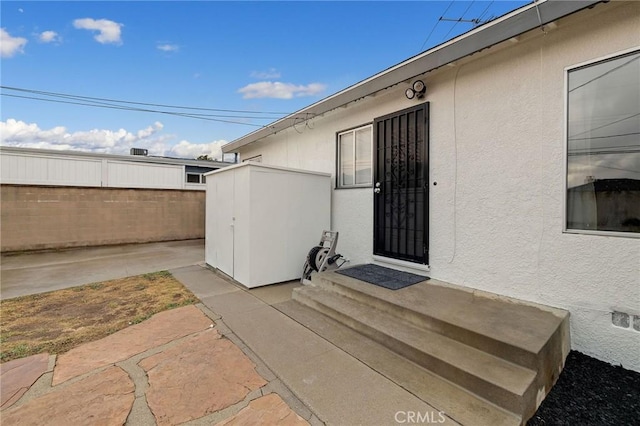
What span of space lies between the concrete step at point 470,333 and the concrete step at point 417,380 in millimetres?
49

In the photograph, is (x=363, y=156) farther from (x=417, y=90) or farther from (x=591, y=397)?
(x=591, y=397)

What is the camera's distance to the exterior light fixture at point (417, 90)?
3939mm

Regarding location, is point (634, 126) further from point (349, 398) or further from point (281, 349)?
point (281, 349)

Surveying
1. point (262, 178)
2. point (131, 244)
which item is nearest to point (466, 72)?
point (262, 178)

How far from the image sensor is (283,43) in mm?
9383

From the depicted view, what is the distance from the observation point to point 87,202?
30.3 ft

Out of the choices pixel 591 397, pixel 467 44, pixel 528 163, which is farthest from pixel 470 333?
pixel 467 44

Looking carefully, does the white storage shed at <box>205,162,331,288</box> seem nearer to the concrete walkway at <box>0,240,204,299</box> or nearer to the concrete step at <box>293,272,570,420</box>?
the concrete step at <box>293,272,570,420</box>

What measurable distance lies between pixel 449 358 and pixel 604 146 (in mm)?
2468

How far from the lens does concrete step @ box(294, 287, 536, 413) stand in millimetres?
1859

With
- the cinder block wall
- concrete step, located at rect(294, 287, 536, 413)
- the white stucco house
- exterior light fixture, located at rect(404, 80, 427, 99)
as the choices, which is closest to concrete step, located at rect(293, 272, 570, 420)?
concrete step, located at rect(294, 287, 536, 413)

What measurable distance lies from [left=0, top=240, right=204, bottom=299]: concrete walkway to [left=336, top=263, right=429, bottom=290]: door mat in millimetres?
4564

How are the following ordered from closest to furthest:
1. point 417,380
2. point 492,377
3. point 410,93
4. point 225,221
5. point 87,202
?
point 492,377
point 417,380
point 410,93
point 225,221
point 87,202

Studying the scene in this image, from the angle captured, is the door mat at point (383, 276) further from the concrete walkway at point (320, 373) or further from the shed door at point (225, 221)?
the shed door at point (225, 221)
